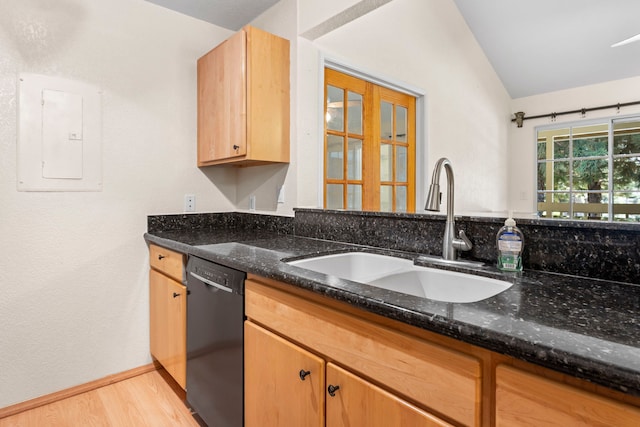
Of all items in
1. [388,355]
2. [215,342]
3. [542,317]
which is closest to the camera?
[542,317]

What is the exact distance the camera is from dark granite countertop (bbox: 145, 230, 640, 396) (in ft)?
1.66

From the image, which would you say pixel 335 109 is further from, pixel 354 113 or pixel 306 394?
pixel 306 394

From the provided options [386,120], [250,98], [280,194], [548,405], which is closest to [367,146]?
[386,120]

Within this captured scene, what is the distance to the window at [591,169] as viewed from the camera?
2215mm

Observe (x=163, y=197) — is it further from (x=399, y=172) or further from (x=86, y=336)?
(x=399, y=172)

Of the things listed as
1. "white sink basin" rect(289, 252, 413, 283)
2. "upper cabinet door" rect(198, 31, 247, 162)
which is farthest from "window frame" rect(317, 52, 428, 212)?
"white sink basin" rect(289, 252, 413, 283)

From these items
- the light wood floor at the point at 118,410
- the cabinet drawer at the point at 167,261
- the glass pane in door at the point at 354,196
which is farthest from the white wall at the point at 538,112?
the light wood floor at the point at 118,410

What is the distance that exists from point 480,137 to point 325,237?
89.0 inches

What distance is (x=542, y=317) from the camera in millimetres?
676

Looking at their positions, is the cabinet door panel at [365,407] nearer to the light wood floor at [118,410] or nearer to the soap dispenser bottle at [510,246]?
the soap dispenser bottle at [510,246]

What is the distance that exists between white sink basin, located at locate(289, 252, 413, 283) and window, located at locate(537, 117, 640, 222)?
Result: 1.19 m

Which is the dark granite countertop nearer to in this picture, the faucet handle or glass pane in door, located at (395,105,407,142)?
the faucet handle

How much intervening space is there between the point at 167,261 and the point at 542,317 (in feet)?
5.72

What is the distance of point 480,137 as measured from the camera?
3.30m
